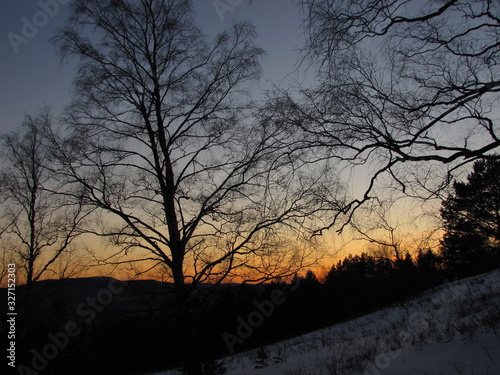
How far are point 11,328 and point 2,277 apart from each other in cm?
209

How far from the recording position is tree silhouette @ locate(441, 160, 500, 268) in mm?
6246

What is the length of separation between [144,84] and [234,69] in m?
1.95

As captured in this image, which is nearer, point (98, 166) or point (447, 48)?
point (447, 48)

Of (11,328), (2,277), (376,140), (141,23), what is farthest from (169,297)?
(2,277)

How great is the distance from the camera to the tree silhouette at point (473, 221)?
6.25 meters

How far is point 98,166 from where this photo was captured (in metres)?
6.00

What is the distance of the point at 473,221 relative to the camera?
719 centimetres

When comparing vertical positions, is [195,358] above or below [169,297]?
below

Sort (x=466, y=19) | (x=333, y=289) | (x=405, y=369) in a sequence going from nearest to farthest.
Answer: (x=466, y=19) < (x=405, y=369) < (x=333, y=289)

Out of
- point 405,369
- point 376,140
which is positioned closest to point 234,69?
point 376,140

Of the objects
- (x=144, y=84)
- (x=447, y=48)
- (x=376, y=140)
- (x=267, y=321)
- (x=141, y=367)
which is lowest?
(x=141, y=367)

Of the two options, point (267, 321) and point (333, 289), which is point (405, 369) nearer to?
point (267, 321)

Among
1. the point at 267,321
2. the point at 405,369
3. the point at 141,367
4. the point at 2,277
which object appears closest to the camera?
the point at 405,369

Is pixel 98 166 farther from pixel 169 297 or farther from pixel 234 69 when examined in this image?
pixel 234 69
